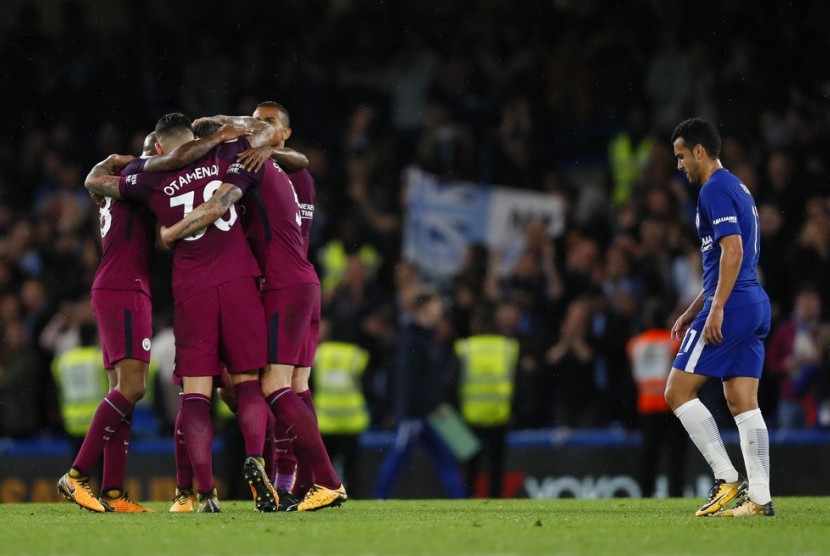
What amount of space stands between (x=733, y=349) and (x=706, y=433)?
1.65ft

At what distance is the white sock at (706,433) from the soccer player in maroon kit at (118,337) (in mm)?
2938

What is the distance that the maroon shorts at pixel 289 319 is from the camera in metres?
8.31

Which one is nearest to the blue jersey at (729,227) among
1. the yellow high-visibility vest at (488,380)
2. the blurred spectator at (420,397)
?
the yellow high-visibility vest at (488,380)

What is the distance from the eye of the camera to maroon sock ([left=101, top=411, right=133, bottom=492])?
8859 mm

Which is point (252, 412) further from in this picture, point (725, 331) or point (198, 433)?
point (725, 331)

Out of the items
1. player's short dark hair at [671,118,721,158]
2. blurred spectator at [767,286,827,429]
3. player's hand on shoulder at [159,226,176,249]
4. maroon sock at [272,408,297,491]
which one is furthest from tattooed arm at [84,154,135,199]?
blurred spectator at [767,286,827,429]

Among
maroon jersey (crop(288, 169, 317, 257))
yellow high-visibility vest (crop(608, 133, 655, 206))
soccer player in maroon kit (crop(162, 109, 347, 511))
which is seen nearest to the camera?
soccer player in maroon kit (crop(162, 109, 347, 511))

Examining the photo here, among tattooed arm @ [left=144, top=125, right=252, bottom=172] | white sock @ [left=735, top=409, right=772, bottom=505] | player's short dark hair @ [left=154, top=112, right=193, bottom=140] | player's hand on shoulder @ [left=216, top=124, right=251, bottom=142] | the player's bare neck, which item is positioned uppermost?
player's short dark hair @ [left=154, top=112, right=193, bottom=140]

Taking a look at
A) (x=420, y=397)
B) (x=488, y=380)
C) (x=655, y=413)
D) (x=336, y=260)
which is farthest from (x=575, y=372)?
(x=336, y=260)

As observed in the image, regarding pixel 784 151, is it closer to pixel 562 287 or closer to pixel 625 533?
pixel 562 287

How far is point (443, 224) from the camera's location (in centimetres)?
1636

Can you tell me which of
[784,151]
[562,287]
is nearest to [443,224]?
[562,287]

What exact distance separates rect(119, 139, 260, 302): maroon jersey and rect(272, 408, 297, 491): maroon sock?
1019 mm

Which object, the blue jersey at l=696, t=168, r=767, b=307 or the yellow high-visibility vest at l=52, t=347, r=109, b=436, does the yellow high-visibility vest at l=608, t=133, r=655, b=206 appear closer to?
the yellow high-visibility vest at l=52, t=347, r=109, b=436
